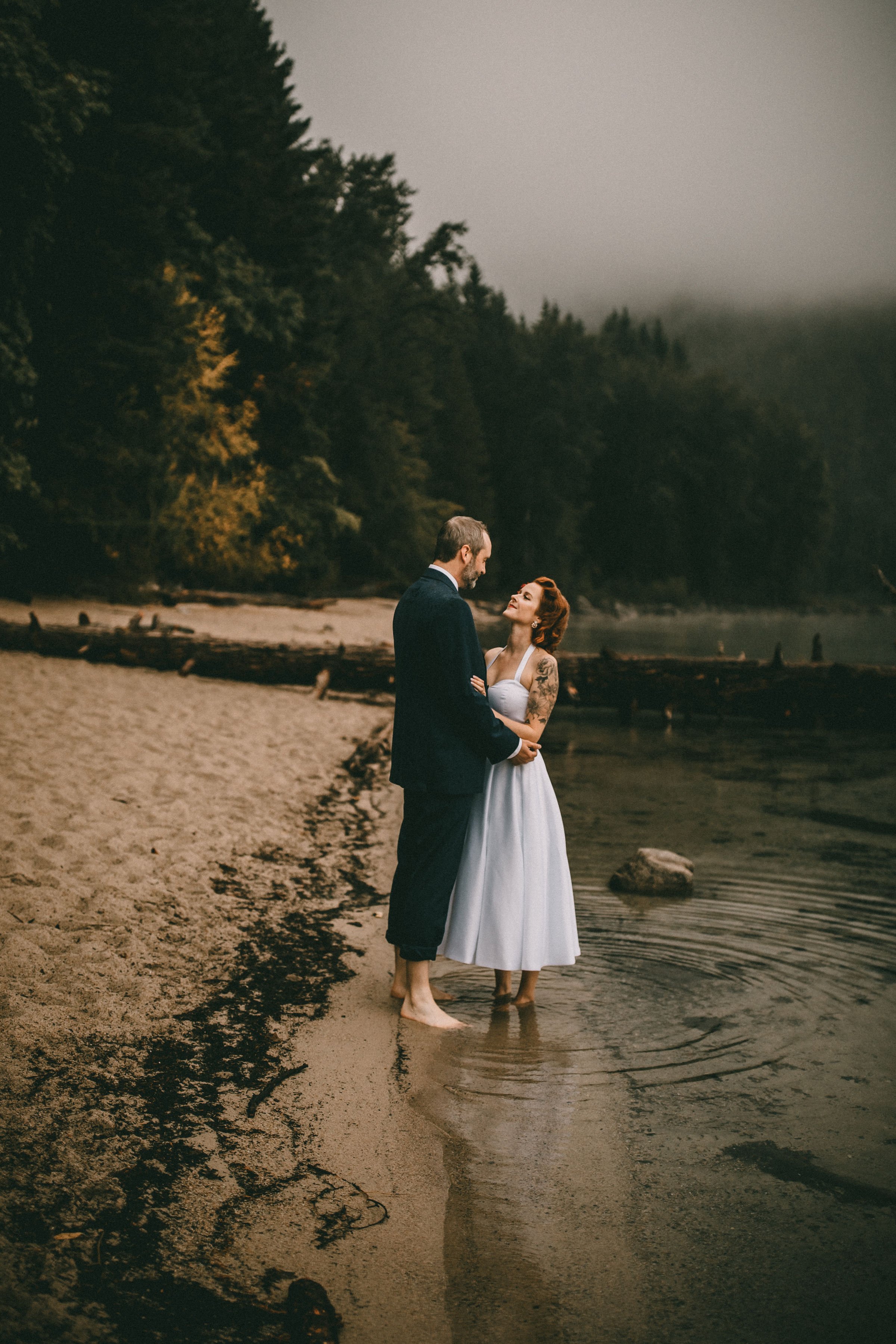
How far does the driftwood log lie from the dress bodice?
11.7 meters

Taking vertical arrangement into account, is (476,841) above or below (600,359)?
below

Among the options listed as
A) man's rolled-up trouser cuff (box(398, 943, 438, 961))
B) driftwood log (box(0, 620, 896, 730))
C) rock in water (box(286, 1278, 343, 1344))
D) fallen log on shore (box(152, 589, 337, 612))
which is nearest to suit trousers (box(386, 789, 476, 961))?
man's rolled-up trouser cuff (box(398, 943, 438, 961))

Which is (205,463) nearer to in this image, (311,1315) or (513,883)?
(513,883)

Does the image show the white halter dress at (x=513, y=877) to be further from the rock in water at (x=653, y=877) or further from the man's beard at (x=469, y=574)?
the rock in water at (x=653, y=877)

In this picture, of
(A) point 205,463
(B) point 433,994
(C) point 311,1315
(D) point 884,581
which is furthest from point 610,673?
(A) point 205,463

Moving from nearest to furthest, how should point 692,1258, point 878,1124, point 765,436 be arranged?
point 692,1258 → point 878,1124 → point 765,436

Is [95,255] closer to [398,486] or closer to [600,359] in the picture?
[398,486]

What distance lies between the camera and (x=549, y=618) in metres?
4.88

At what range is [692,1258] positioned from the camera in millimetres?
3006

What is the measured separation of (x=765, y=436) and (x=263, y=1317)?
314 ft

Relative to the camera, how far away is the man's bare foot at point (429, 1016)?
4.73 meters

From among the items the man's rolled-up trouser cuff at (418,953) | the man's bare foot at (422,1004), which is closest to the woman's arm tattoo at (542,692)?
the man's rolled-up trouser cuff at (418,953)

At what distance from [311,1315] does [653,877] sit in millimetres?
5156

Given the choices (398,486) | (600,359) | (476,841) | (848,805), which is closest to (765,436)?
(600,359)
